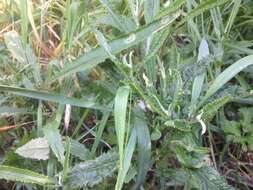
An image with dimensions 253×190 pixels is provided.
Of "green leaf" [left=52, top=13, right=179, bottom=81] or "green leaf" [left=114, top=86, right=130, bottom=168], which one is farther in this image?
"green leaf" [left=52, top=13, right=179, bottom=81]

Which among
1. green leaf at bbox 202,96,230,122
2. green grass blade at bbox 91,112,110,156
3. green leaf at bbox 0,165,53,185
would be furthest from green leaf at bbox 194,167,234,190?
green leaf at bbox 0,165,53,185

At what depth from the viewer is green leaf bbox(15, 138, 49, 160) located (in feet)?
4.21

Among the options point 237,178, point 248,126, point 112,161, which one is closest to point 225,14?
point 248,126

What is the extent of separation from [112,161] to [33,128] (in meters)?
0.34

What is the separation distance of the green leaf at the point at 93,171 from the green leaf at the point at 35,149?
13 cm

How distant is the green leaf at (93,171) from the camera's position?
1185mm

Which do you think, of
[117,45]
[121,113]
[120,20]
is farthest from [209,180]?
[120,20]

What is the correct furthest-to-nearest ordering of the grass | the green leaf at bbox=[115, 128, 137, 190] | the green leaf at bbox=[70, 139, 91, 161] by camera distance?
1. the green leaf at bbox=[70, 139, 91, 161]
2. the grass
3. the green leaf at bbox=[115, 128, 137, 190]

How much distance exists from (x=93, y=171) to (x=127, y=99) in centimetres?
21

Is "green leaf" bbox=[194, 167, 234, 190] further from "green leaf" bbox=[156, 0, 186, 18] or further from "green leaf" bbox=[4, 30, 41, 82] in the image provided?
"green leaf" bbox=[4, 30, 41, 82]

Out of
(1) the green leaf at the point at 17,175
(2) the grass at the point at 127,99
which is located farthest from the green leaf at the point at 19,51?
(1) the green leaf at the point at 17,175

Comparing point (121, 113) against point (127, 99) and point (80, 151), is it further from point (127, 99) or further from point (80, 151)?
point (80, 151)

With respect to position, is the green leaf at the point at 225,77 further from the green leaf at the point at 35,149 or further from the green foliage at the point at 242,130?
the green leaf at the point at 35,149

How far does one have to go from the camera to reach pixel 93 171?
3.93ft
